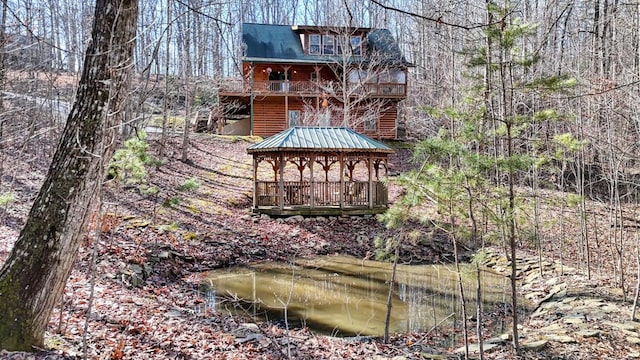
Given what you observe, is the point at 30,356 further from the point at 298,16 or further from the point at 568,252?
the point at 298,16

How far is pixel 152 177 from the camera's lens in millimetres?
16984

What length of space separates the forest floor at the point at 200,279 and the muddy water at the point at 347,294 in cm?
53

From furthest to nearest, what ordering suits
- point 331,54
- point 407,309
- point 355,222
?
point 331,54
point 355,222
point 407,309

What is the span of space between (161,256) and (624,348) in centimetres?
885

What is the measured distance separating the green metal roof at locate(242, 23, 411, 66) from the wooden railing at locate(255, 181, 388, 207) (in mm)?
12027

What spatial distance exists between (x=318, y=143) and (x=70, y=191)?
1237 centimetres

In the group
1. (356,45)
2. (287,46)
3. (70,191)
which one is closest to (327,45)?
(356,45)

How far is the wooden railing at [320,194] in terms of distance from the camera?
16266 mm

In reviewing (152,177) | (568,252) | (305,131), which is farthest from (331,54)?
(568,252)

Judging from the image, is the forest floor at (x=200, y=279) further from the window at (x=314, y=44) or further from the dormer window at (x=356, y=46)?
the window at (x=314, y=44)

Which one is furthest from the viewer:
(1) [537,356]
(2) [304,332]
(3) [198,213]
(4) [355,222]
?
(4) [355,222]

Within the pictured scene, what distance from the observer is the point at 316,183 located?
1648 cm

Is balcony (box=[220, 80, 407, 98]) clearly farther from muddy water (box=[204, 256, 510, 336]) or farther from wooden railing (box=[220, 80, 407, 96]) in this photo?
muddy water (box=[204, 256, 510, 336])

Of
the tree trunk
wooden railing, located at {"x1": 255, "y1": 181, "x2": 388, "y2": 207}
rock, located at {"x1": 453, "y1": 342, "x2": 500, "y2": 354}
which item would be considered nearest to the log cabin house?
wooden railing, located at {"x1": 255, "y1": 181, "x2": 388, "y2": 207}
